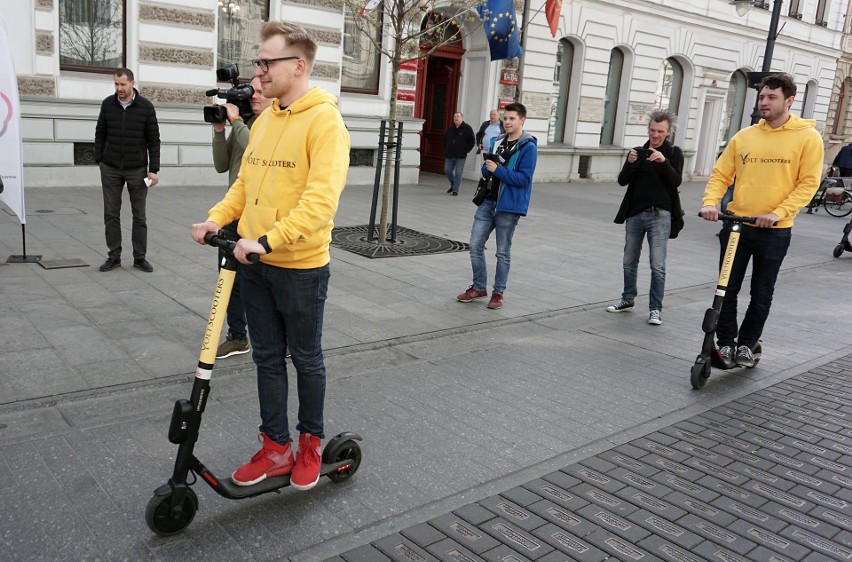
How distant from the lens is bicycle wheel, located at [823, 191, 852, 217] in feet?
60.2

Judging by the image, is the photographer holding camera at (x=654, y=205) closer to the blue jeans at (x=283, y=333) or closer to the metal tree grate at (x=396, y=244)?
the metal tree grate at (x=396, y=244)

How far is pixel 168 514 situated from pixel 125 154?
517cm

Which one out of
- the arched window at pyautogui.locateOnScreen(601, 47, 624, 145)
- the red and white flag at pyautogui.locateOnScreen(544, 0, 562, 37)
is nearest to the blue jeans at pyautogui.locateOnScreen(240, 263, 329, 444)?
the red and white flag at pyautogui.locateOnScreen(544, 0, 562, 37)

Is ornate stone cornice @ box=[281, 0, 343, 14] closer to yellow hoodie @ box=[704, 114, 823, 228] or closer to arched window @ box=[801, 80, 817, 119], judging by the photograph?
yellow hoodie @ box=[704, 114, 823, 228]

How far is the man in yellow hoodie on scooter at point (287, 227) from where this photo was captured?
10.00ft

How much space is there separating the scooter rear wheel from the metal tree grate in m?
5.36

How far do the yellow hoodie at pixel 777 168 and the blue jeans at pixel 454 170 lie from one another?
10459 millimetres

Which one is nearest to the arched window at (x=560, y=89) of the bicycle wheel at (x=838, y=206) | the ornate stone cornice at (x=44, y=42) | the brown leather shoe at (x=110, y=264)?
the bicycle wheel at (x=838, y=206)

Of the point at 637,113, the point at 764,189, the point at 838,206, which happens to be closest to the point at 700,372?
the point at 764,189

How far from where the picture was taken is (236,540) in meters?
3.08

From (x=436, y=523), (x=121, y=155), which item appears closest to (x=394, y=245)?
(x=121, y=155)

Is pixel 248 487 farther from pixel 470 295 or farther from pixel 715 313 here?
pixel 470 295

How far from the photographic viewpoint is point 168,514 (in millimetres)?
3006

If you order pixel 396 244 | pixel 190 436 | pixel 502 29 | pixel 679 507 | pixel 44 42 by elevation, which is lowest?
pixel 679 507
